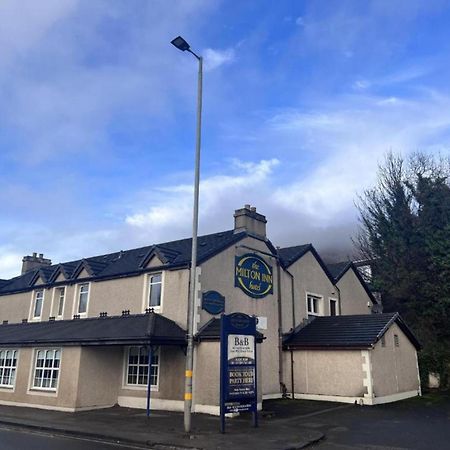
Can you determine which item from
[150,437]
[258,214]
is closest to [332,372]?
[258,214]

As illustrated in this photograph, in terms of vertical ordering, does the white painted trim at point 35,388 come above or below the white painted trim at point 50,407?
above

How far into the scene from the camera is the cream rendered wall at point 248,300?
1839 centimetres

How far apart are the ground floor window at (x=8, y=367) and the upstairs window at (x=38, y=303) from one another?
300 cm

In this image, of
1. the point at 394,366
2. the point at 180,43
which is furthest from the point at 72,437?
the point at 394,366

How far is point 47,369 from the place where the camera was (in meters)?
18.7

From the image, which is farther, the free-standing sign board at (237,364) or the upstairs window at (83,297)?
the upstairs window at (83,297)

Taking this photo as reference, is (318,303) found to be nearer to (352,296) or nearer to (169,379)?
(352,296)

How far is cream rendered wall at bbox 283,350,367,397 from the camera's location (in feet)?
61.3

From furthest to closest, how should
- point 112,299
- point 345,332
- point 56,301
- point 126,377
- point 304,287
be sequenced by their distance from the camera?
point 304,287 → point 56,301 → point 112,299 → point 345,332 → point 126,377

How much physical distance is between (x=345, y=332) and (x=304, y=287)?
409 cm

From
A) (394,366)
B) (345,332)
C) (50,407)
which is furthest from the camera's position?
(345,332)

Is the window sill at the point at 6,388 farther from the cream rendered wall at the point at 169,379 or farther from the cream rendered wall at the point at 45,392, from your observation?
the cream rendered wall at the point at 169,379

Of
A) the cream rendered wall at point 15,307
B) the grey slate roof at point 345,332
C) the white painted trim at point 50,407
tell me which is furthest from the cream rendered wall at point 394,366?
the cream rendered wall at point 15,307

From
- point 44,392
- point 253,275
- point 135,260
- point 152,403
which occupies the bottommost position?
point 152,403
